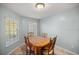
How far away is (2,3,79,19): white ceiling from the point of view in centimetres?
213

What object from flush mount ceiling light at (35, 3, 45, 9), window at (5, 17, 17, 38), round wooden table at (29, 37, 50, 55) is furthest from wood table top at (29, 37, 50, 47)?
flush mount ceiling light at (35, 3, 45, 9)

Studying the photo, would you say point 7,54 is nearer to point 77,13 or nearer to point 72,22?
point 72,22

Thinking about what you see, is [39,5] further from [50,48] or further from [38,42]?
[50,48]

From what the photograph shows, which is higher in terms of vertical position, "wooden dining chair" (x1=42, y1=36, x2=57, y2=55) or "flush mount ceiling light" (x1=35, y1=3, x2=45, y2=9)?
"flush mount ceiling light" (x1=35, y1=3, x2=45, y2=9)

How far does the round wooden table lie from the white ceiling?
42cm

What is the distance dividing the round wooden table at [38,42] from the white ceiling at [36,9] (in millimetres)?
418

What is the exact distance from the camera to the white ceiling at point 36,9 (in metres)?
2.13

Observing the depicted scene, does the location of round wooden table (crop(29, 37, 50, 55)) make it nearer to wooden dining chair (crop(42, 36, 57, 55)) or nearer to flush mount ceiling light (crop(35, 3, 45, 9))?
wooden dining chair (crop(42, 36, 57, 55))

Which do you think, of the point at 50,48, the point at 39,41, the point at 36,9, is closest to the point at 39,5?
the point at 36,9

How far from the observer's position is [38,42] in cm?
211

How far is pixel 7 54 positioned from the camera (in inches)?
84.5

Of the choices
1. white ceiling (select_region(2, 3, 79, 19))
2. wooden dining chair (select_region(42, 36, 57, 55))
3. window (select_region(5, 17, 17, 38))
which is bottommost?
wooden dining chair (select_region(42, 36, 57, 55))
